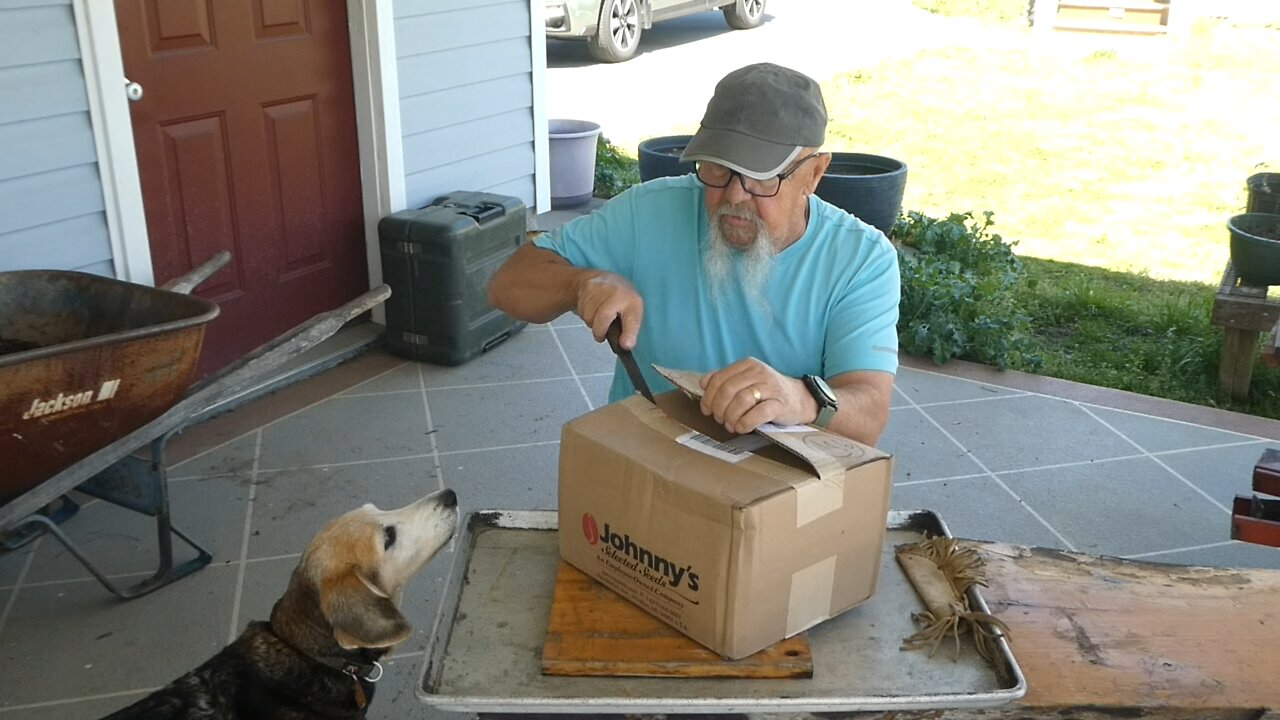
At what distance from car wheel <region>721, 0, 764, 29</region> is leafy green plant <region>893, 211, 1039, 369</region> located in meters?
8.92

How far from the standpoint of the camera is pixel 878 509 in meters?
1.58

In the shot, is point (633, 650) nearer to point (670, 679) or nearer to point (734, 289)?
point (670, 679)

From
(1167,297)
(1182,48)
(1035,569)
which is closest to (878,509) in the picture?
(1035,569)

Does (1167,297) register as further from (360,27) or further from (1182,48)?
(1182,48)

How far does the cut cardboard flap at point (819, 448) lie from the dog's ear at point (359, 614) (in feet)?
2.78

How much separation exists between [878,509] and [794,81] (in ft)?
3.01

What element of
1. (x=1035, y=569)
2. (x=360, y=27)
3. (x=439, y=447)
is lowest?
(x=439, y=447)

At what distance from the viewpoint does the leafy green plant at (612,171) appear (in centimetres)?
768

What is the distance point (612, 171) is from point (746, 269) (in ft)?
19.1

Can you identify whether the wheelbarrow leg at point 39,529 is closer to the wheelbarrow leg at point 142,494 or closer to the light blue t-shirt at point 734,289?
the wheelbarrow leg at point 142,494

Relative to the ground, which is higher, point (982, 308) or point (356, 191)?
point (356, 191)

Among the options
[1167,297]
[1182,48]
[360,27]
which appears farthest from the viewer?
[1182,48]

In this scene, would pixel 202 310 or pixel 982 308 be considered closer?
pixel 202 310

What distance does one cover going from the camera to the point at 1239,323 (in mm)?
4801
